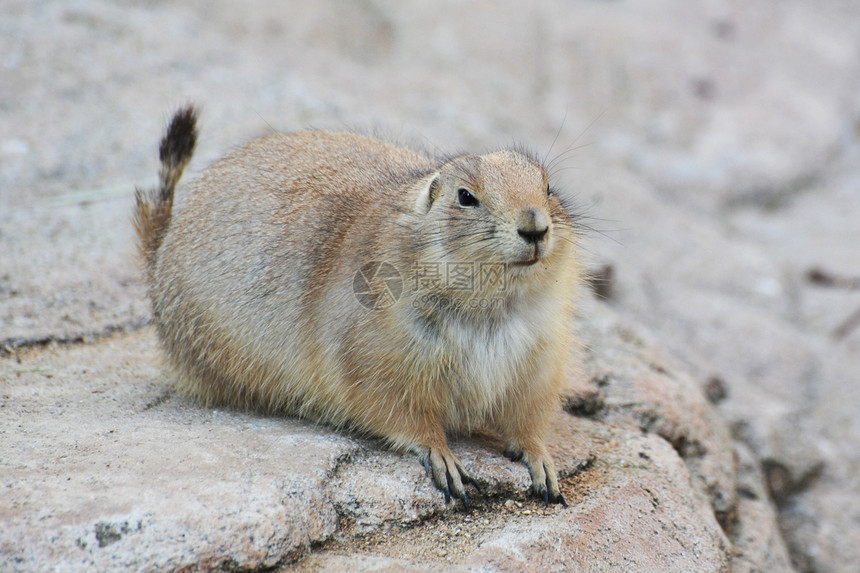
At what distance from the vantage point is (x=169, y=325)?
481 cm

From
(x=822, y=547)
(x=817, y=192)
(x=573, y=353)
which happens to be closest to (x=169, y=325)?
(x=573, y=353)

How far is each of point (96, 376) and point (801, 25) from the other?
455 inches

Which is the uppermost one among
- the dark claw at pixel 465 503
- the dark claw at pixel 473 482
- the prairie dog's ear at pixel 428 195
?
the prairie dog's ear at pixel 428 195

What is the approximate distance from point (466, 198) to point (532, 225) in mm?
392

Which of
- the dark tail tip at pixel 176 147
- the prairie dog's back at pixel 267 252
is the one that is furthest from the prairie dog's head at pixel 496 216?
the dark tail tip at pixel 176 147

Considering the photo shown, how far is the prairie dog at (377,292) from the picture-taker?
12.6ft

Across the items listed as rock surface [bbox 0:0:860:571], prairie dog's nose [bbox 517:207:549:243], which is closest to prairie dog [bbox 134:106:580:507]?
prairie dog's nose [bbox 517:207:549:243]

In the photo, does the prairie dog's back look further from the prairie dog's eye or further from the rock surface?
the prairie dog's eye

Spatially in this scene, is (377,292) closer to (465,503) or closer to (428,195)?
(428,195)

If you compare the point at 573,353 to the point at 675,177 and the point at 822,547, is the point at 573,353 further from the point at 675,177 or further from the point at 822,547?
the point at 675,177

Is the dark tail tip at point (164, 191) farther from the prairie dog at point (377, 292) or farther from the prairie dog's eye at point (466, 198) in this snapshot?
the prairie dog's eye at point (466, 198)

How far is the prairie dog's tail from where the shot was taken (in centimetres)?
511

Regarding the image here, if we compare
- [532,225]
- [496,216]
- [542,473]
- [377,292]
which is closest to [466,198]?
[496,216]

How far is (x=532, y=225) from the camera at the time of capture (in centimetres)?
357
